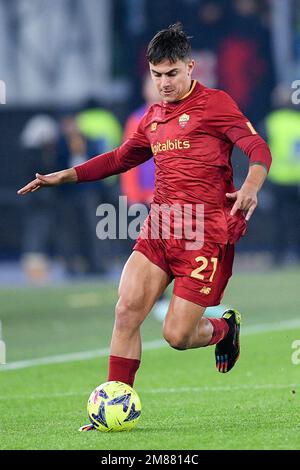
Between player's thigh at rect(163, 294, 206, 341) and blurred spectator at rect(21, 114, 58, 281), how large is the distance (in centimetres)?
1333

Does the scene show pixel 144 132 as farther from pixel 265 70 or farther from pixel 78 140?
pixel 265 70

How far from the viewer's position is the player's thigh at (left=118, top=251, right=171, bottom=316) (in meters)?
8.88

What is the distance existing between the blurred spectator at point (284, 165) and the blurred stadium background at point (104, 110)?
0.02 m

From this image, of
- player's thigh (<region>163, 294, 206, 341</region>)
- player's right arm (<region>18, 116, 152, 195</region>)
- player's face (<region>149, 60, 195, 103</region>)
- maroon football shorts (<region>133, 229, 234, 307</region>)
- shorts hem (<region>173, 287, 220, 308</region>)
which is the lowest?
player's thigh (<region>163, 294, 206, 341</region>)

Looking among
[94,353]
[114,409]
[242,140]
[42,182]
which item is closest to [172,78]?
[242,140]

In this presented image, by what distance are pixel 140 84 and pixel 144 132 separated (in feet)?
46.9

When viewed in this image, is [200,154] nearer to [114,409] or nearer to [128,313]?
[128,313]

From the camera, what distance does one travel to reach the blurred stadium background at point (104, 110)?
22.9 meters

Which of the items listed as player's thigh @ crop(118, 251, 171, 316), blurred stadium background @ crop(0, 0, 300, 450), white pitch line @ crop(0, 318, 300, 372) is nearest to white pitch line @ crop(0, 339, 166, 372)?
white pitch line @ crop(0, 318, 300, 372)

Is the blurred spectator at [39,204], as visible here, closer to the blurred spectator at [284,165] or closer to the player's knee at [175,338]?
the blurred spectator at [284,165]

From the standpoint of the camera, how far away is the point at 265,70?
2369cm

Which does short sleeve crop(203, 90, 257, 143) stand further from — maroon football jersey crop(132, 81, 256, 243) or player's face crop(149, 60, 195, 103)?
player's face crop(149, 60, 195, 103)
